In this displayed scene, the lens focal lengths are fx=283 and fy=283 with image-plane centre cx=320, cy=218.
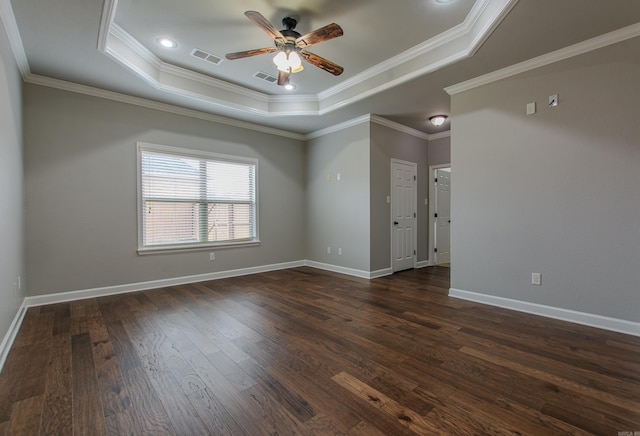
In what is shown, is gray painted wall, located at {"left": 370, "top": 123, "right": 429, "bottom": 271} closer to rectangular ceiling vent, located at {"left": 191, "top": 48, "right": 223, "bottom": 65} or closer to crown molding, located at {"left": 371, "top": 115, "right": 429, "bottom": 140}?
crown molding, located at {"left": 371, "top": 115, "right": 429, "bottom": 140}

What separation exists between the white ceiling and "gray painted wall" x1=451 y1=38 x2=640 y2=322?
14.2 inches

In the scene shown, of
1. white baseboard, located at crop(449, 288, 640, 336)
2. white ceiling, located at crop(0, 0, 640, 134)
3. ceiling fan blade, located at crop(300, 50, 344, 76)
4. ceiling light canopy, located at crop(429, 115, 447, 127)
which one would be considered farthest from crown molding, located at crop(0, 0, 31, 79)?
white baseboard, located at crop(449, 288, 640, 336)

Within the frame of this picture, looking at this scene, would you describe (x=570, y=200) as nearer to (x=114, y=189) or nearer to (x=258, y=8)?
(x=258, y=8)

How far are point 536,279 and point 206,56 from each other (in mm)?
4625

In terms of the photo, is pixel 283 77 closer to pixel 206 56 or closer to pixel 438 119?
pixel 206 56

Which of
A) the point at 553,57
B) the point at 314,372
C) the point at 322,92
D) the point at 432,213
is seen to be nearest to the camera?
Result: the point at 314,372

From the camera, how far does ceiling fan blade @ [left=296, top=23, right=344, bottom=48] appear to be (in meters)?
2.45

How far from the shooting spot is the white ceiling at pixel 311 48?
7.91 feet

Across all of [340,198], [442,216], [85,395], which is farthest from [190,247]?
[442,216]

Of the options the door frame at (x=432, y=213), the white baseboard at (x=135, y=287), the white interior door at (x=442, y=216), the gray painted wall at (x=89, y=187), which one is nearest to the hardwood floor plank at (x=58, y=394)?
the gray painted wall at (x=89, y=187)

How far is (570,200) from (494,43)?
175cm

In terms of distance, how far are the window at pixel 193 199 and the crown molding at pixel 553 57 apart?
144 inches

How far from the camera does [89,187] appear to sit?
12.3 ft

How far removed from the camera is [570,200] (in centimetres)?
288
